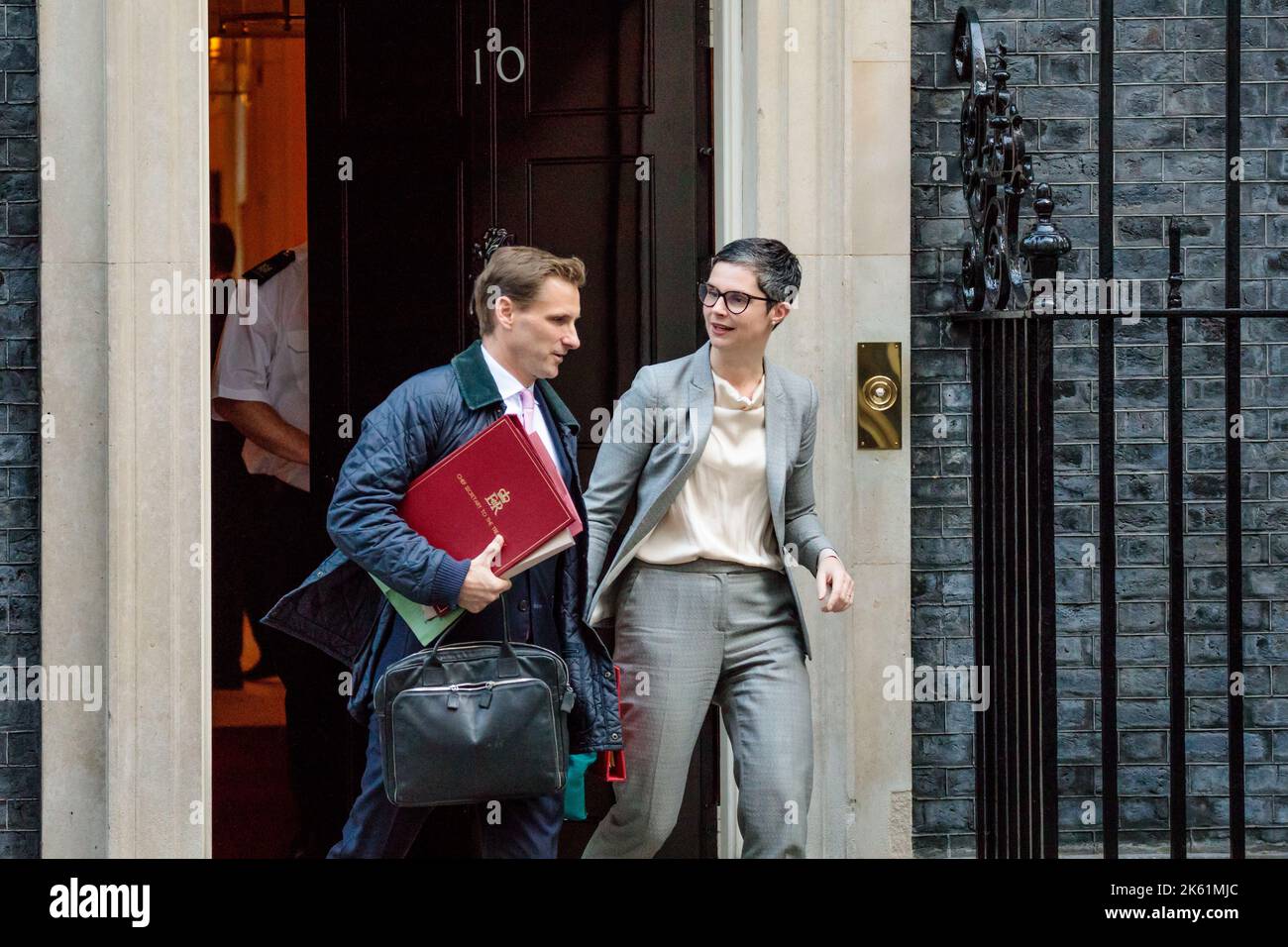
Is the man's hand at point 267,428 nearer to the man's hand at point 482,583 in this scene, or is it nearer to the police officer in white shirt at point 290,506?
the police officer in white shirt at point 290,506

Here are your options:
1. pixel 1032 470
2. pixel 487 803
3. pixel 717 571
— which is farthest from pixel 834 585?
pixel 487 803

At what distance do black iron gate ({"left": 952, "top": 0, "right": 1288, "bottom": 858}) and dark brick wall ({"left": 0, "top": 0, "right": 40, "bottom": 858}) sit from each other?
3.09 meters

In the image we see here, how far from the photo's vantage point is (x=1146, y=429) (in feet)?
16.5

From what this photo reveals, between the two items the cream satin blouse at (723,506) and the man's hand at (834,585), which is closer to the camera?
the man's hand at (834,585)

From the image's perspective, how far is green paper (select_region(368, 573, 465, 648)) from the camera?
12.1ft

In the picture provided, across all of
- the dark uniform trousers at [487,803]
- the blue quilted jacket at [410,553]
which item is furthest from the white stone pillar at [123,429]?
the dark uniform trousers at [487,803]

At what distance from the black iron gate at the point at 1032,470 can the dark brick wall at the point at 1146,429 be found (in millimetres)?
351

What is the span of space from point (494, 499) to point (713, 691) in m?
0.90

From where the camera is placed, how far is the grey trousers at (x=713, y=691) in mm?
3895

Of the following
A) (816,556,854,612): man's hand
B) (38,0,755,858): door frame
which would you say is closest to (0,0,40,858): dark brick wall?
(38,0,755,858): door frame

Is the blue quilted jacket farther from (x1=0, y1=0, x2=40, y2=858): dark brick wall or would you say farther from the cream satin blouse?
(x1=0, y1=0, x2=40, y2=858): dark brick wall

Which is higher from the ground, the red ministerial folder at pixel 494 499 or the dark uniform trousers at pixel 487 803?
the red ministerial folder at pixel 494 499

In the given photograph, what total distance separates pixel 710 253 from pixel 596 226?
43 cm
